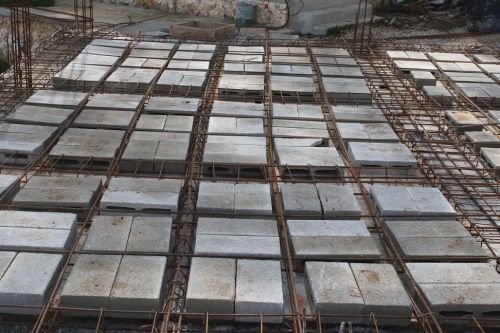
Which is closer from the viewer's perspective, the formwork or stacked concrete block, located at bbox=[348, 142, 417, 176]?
the formwork

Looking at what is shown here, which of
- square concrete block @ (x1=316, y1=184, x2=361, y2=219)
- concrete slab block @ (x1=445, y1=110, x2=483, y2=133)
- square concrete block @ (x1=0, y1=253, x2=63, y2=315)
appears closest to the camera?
square concrete block @ (x1=0, y1=253, x2=63, y2=315)

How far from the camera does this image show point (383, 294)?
20.9ft

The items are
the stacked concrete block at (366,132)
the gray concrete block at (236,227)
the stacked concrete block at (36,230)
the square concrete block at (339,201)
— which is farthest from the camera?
the stacked concrete block at (366,132)

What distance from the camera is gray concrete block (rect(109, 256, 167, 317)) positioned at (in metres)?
6.12

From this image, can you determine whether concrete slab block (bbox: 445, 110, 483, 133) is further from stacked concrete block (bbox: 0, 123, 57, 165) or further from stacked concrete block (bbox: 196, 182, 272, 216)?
stacked concrete block (bbox: 0, 123, 57, 165)

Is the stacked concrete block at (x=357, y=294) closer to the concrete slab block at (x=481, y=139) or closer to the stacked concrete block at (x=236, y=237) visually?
the stacked concrete block at (x=236, y=237)

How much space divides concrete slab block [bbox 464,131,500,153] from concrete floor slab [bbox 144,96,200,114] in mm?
5379

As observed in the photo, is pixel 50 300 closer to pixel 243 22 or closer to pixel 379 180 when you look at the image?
pixel 379 180

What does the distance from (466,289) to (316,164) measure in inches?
138

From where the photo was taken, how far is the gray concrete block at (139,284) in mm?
6117

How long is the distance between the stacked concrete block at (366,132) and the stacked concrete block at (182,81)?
143 inches

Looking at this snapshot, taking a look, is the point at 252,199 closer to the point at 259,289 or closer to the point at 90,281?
the point at 259,289

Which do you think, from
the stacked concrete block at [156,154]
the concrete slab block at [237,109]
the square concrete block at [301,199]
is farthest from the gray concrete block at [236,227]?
the concrete slab block at [237,109]

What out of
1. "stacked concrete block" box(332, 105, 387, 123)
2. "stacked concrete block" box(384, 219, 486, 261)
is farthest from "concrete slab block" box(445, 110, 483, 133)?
"stacked concrete block" box(384, 219, 486, 261)
